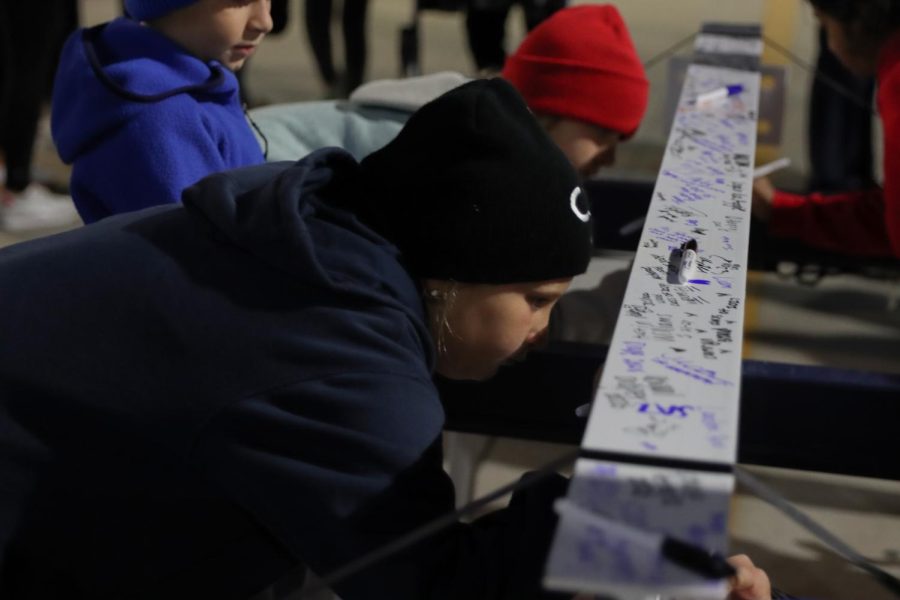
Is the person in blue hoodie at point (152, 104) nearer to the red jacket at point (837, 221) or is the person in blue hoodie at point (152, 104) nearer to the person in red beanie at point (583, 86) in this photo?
the person in red beanie at point (583, 86)

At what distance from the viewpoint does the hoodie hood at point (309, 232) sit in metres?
1.20

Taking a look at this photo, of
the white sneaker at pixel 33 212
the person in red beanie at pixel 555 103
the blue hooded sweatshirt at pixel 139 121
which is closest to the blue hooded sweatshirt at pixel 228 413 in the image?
the blue hooded sweatshirt at pixel 139 121

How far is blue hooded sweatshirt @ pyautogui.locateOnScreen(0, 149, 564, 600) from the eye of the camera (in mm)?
1165

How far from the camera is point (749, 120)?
228 centimetres

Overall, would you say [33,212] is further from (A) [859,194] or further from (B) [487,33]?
(A) [859,194]

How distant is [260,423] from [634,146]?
4112 millimetres

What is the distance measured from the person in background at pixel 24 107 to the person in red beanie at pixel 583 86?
2300 mm

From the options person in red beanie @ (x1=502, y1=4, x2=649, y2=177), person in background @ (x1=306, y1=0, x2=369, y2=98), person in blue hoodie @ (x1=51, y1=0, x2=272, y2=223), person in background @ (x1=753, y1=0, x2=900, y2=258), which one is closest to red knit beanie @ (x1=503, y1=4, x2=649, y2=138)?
person in red beanie @ (x1=502, y1=4, x2=649, y2=177)

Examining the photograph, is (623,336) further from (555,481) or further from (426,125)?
(426,125)

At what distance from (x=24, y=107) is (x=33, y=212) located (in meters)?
0.37

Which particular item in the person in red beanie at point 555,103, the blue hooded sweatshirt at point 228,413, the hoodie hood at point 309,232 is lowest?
the person in red beanie at point 555,103

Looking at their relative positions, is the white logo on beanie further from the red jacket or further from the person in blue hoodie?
the red jacket

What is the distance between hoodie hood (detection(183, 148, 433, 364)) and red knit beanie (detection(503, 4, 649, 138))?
3.88 ft

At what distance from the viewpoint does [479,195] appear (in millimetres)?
1272
